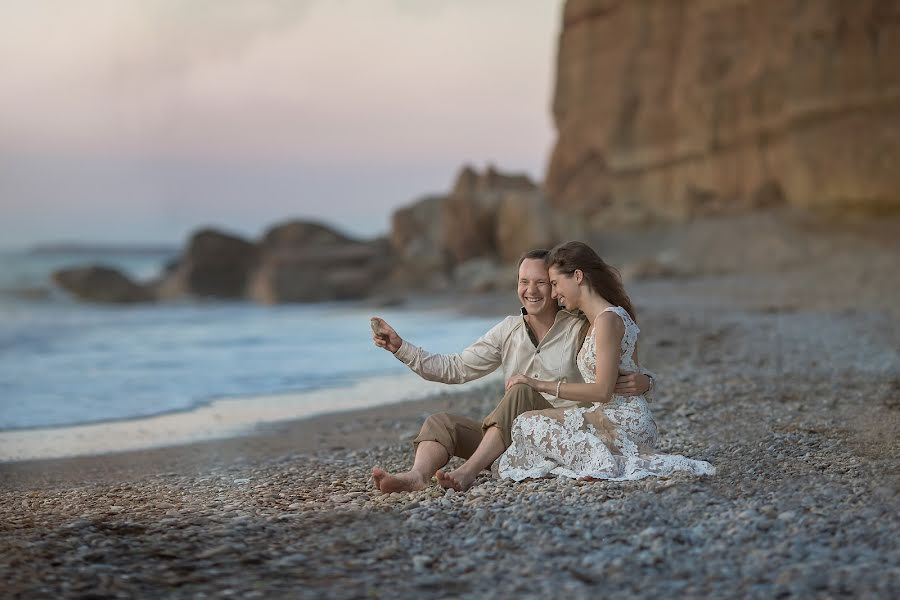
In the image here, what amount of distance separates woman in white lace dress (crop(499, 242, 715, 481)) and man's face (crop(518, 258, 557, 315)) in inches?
2.8

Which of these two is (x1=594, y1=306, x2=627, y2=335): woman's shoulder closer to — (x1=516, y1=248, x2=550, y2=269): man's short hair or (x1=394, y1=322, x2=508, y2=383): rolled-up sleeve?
(x1=516, y1=248, x2=550, y2=269): man's short hair

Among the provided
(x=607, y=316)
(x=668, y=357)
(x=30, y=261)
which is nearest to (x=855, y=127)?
(x=668, y=357)

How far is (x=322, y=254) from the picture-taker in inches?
1331

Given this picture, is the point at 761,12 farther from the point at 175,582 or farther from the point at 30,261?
the point at 30,261

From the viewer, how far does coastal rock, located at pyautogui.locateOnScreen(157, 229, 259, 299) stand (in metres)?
37.0

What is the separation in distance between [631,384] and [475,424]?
91 centimetres

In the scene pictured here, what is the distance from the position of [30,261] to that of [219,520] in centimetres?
7289

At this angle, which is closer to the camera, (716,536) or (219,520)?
(716,536)

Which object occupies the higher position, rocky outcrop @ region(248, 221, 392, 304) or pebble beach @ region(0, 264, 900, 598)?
rocky outcrop @ region(248, 221, 392, 304)

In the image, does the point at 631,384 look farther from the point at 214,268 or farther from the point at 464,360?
the point at 214,268

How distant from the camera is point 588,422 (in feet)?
16.5

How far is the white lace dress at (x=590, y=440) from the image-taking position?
4.95 meters

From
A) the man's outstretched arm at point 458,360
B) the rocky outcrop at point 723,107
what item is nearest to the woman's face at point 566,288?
the man's outstretched arm at point 458,360

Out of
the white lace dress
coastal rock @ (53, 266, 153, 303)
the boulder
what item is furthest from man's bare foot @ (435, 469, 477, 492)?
coastal rock @ (53, 266, 153, 303)
